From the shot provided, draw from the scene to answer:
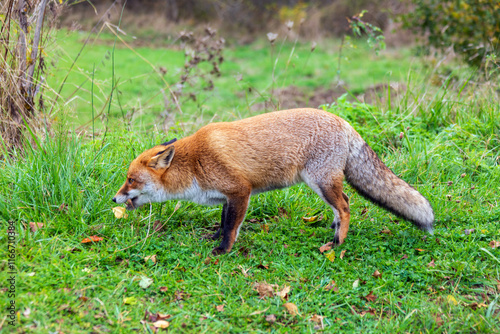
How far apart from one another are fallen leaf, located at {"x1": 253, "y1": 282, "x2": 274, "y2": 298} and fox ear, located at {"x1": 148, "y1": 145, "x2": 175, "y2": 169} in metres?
1.57

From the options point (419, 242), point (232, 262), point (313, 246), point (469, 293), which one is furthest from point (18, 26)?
point (469, 293)

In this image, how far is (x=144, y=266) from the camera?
4.00m

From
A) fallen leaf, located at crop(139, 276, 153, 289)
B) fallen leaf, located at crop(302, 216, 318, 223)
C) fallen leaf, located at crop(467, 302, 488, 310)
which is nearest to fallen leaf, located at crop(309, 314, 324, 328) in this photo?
fallen leaf, located at crop(467, 302, 488, 310)

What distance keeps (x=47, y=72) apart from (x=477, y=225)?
5735 mm

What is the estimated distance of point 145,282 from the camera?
372 cm

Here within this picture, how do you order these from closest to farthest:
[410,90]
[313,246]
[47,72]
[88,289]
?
1. [88,289]
2. [313,246]
3. [47,72]
4. [410,90]

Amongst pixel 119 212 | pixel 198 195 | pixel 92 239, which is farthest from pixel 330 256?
pixel 92 239

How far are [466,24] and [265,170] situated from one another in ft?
21.1

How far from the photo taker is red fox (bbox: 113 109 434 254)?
4.35 m

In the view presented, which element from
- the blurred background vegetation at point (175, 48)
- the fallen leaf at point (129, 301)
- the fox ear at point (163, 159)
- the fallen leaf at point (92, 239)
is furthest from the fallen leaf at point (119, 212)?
the blurred background vegetation at point (175, 48)

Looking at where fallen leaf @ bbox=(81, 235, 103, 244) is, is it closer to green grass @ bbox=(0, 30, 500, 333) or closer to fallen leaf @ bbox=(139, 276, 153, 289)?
green grass @ bbox=(0, 30, 500, 333)

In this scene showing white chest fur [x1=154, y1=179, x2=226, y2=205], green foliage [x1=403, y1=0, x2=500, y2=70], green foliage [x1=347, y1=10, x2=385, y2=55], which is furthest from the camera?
green foliage [x1=403, y1=0, x2=500, y2=70]

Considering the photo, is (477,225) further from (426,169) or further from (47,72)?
(47,72)

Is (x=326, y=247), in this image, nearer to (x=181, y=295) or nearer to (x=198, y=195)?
(x=198, y=195)
